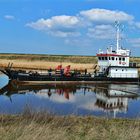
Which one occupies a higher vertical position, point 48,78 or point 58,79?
point 48,78

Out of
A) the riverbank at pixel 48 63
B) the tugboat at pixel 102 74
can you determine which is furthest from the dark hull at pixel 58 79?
the riverbank at pixel 48 63

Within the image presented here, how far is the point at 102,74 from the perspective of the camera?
53.1 meters

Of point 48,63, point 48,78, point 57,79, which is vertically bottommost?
point 57,79

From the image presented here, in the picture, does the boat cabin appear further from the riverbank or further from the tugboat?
the riverbank

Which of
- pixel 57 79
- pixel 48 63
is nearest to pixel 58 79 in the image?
pixel 57 79

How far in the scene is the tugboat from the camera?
1977 inches

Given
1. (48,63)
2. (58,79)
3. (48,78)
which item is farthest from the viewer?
(48,63)

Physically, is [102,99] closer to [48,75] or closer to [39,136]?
[48,75]

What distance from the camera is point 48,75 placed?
50281mm

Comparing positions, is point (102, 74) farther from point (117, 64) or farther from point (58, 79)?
point (58, 79)

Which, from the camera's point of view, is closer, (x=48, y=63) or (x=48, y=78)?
(x=48, y=78)

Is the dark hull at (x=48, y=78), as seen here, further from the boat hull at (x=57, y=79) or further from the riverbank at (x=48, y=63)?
the riverbank at (x=48, y=63)

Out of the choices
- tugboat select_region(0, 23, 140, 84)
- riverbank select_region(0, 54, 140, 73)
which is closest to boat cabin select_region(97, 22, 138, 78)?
tugboat select_region(0, 23, 140, 84)

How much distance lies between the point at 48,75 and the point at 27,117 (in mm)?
35773
